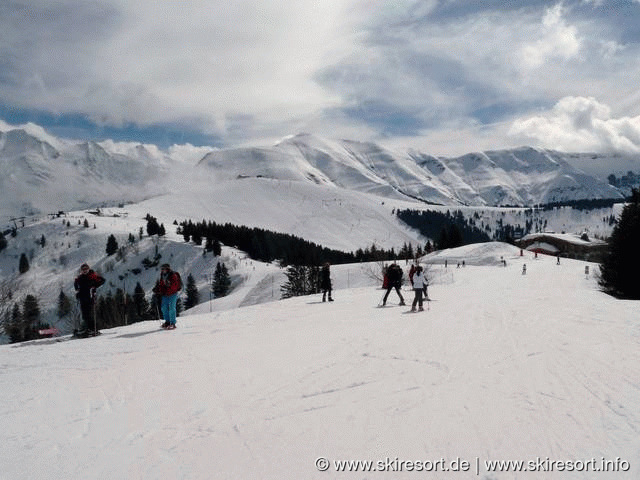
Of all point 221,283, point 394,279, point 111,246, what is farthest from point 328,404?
point 111,246

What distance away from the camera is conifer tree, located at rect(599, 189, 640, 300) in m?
25.5

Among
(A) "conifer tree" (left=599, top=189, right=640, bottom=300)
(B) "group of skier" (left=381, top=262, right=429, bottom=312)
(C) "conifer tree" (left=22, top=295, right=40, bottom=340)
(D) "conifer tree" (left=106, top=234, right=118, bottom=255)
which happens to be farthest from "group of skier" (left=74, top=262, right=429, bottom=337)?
(D) "conifer tree" (left=106, top=234, right=118, bottom=255)

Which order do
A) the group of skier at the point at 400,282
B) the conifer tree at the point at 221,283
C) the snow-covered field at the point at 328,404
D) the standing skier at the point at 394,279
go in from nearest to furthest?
the snow-covered field at the point at 328,404, the group of skier at the point at 400,282, the standing skier at the point at 394,279, the conifer tree at the point at 221,283

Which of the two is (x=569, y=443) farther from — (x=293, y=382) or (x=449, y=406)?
(x=293, y=382)

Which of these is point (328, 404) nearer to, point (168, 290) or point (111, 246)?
point (168, 290)

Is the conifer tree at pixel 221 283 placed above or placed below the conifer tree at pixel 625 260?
below

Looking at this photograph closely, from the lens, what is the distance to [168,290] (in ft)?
45.4

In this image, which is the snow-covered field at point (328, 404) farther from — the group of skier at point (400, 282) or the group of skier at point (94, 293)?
the group of skier at point (400, 282)

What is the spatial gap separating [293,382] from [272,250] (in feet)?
466

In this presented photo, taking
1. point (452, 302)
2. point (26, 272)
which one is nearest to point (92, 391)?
point (452, 302)

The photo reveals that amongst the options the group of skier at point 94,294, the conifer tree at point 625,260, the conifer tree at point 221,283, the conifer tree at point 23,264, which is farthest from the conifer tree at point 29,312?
the conifer tree at point 23,264

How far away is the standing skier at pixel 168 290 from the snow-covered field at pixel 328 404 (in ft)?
6.11

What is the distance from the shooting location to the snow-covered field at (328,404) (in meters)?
5.01

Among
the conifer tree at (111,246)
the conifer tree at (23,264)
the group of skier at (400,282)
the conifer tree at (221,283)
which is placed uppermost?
the conifer tree at (111,246)
